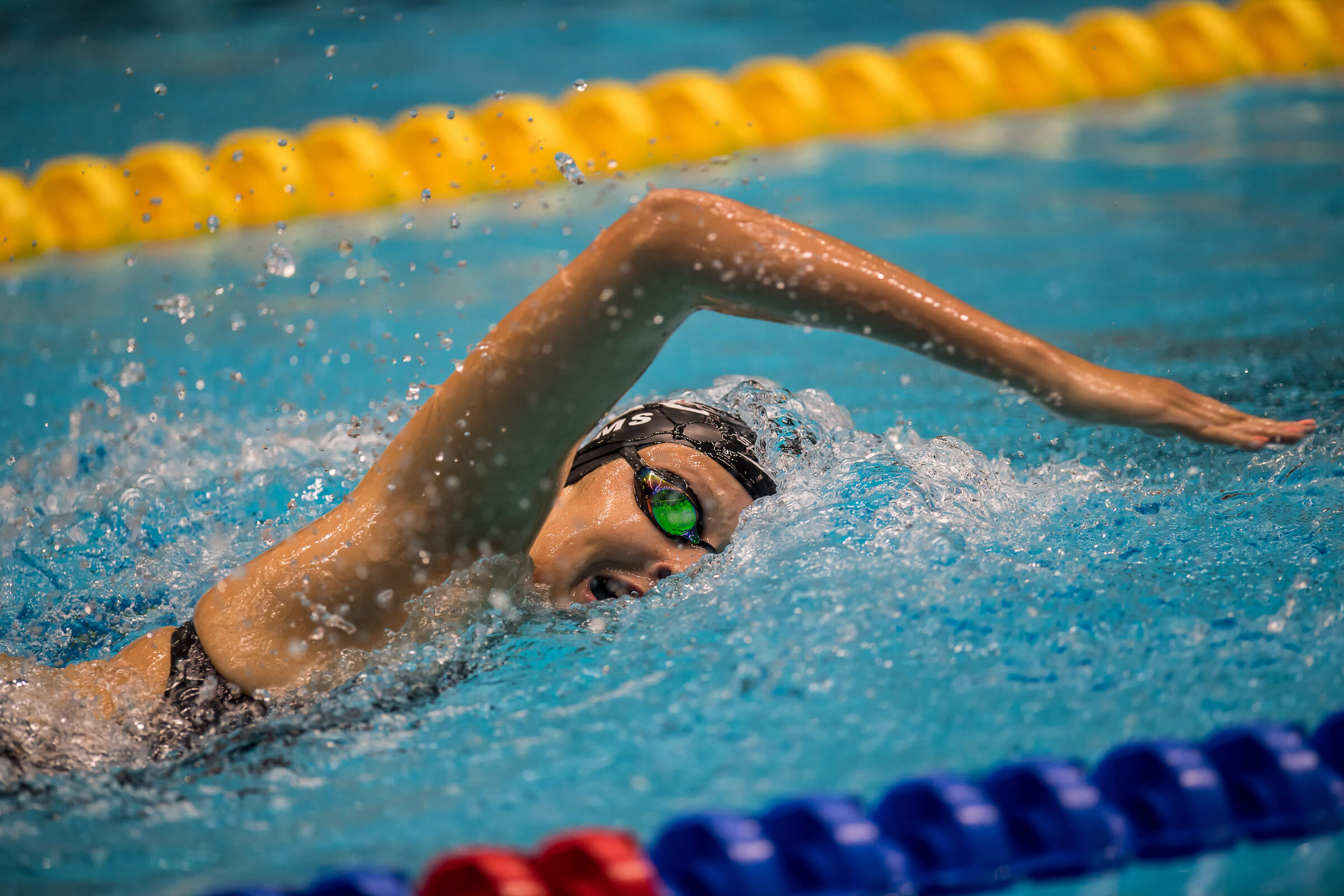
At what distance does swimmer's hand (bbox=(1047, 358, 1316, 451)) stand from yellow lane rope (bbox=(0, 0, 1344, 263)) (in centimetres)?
436

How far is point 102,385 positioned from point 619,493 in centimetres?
274

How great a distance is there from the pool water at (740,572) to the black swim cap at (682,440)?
8 cm

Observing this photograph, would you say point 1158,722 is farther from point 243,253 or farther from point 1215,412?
point 243,253

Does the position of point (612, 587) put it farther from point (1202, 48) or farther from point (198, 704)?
point (1202, 48)

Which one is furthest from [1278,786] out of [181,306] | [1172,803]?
[181,306]

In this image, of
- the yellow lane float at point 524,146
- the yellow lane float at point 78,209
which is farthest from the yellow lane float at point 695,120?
the yellow lane float at point 78,209

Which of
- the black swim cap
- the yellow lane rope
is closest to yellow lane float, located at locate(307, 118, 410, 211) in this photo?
the yellow lane rope

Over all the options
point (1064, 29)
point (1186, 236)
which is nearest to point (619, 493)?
point (1186, 236)

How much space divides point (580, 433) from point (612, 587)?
384 millimetres

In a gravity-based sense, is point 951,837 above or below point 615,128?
below

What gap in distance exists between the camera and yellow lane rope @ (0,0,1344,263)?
216 inches

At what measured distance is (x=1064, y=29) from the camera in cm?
796

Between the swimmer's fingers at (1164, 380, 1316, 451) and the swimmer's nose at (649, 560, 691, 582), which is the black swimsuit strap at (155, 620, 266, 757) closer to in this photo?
the swimmer's nose at (649, 560, 691, 582)

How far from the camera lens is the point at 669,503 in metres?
2.01
